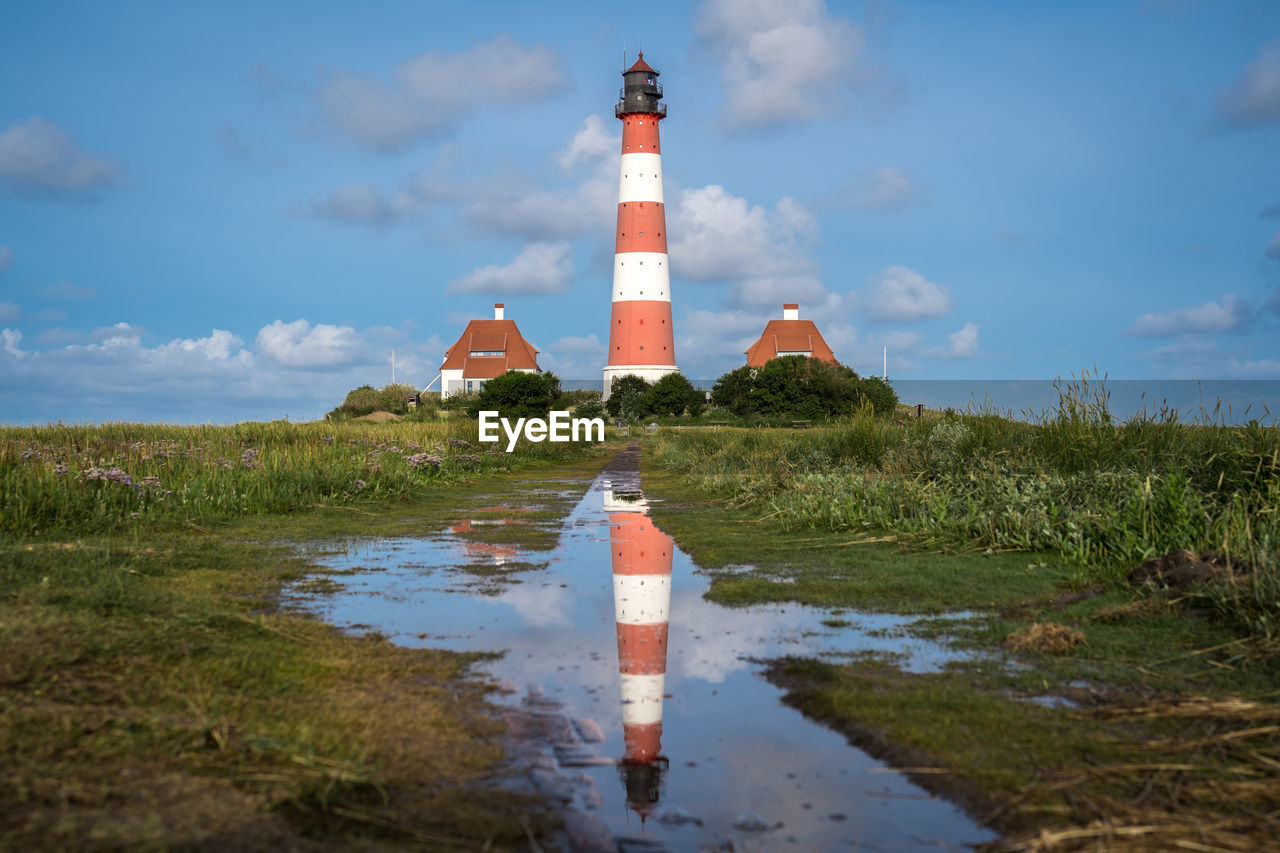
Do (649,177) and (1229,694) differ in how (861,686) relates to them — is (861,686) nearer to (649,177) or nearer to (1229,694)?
(1229,694)

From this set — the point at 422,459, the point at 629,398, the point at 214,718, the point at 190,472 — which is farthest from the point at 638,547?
the point at 629,398

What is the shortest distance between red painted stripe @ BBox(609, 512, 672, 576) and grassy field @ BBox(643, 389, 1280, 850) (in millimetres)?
346

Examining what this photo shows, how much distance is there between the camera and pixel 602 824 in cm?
320

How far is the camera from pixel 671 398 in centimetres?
5244

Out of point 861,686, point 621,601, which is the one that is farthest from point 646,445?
point 861,686

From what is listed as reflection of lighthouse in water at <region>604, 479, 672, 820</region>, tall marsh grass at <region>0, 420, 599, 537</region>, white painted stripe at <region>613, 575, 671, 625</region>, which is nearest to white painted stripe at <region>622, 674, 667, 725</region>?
reflection of lighthouse in water at <region>604, 479, 672, 820</region>

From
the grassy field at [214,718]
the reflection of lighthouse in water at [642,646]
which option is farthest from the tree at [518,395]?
the grassy field at [214,718]

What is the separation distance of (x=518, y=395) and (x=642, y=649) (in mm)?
42018

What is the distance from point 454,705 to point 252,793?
1234 millimetres

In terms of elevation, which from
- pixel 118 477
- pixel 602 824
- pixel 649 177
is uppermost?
pixel 649 177

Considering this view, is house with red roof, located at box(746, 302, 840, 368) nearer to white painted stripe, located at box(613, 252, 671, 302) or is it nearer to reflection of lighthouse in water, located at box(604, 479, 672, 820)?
white painted stripe, located at box(613, 252, 671, 302)

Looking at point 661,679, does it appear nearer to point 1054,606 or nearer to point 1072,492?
point 1054,606

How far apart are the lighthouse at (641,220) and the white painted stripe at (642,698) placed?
151 ft

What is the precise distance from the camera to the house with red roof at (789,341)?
71875mm
